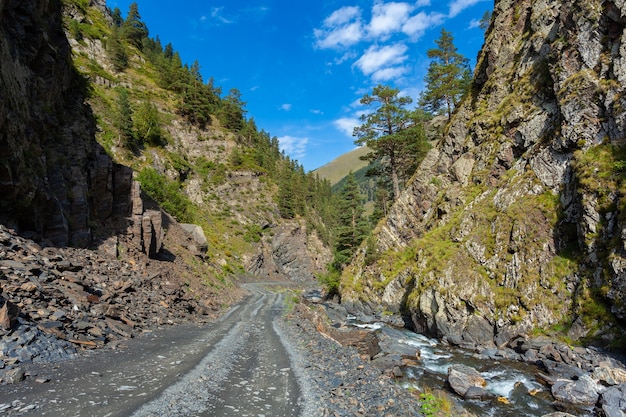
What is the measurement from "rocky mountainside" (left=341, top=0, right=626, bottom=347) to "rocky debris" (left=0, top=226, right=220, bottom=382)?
20.4m

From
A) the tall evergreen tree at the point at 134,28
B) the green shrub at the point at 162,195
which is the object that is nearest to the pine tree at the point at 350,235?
the green shrub at the point at 162,195

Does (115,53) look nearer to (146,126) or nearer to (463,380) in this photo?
(146,126)

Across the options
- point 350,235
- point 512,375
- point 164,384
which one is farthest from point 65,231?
point 350,235

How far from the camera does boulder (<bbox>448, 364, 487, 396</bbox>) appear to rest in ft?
44.5

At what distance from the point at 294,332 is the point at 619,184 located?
2202cm

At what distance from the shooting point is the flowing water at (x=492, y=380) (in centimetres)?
1218

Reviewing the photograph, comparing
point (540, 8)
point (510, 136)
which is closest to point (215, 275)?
point (510, 136)

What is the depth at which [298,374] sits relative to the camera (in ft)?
37.9

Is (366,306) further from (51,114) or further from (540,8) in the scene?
(540,8)

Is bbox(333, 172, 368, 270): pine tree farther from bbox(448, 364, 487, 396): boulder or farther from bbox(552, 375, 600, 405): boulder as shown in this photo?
bbox(552, 375, 600, 405): boulder

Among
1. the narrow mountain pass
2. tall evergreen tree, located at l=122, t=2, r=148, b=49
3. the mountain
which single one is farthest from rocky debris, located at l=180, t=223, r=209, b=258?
tall evergreen tree, located at l=122, t=2, r=148, b=49

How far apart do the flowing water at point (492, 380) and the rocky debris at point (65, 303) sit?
14.0 meters

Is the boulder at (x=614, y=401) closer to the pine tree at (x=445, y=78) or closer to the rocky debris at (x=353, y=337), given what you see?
the rocky debris at (x=353, y=337)

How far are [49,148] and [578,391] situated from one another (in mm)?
33204
